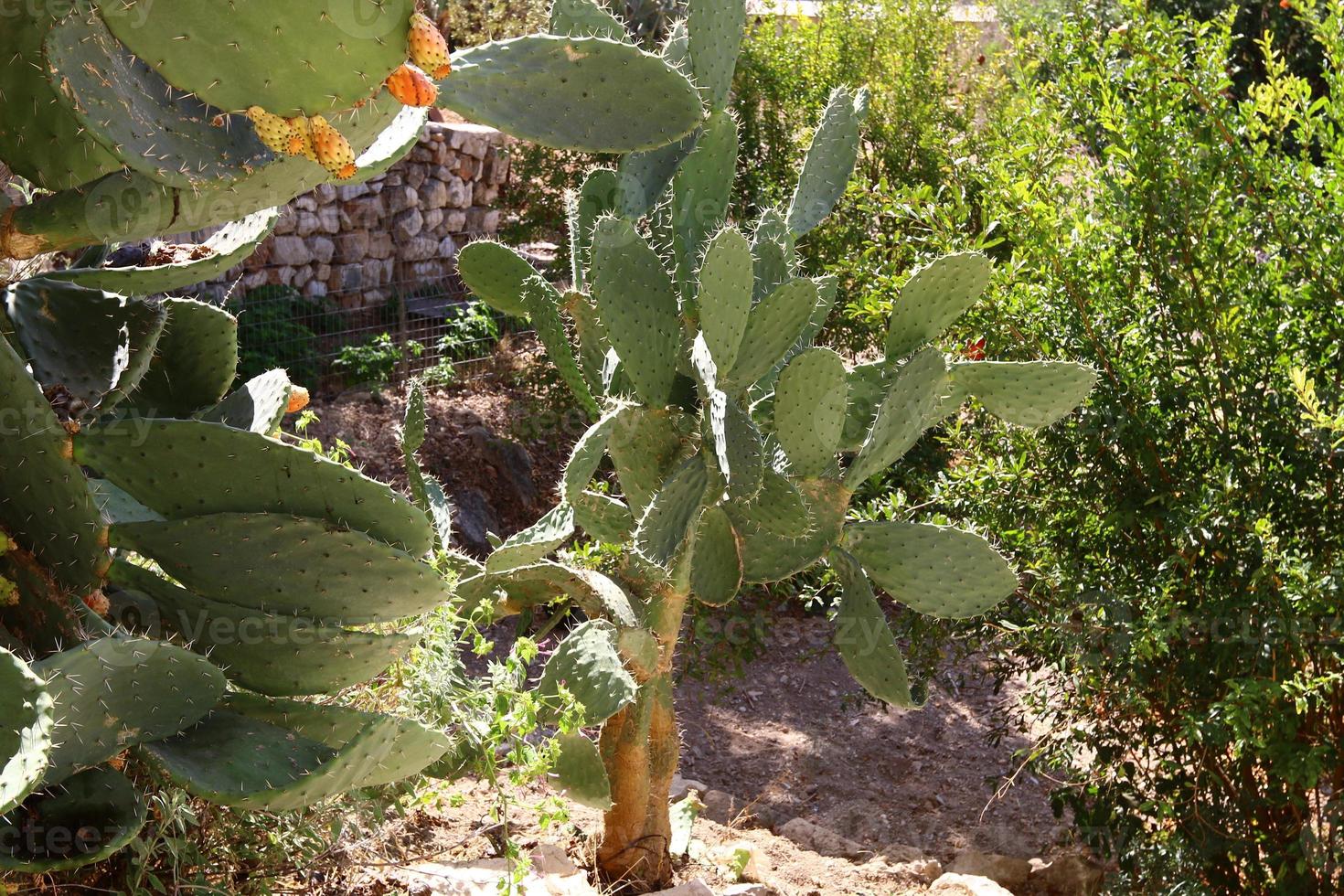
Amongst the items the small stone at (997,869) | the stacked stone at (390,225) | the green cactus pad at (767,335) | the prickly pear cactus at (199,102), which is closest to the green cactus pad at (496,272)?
the green cactus pad at (767,335)

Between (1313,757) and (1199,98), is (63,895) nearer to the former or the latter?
(1313,757)

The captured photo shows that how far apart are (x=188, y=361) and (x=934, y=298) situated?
1703 mm

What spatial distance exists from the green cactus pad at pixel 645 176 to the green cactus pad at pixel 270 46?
1518 mm

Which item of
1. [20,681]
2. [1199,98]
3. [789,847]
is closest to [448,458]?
[789,847]

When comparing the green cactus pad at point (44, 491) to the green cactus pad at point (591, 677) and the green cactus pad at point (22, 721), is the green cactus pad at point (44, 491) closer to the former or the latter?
the green cactus pad at point (22, 721)

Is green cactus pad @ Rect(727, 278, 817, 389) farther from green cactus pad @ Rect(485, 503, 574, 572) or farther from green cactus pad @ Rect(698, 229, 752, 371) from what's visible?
green cactus pad @ Rect(485, 503, 574, 572)

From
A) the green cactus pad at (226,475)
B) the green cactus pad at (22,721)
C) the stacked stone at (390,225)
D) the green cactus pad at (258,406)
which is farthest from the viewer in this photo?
the stacked stone at (390,225)

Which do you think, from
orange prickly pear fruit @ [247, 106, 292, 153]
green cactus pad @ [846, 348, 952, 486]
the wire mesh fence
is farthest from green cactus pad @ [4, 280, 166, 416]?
the wire mesh fence

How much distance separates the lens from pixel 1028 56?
132 inches

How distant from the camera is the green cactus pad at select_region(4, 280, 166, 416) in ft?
6.22

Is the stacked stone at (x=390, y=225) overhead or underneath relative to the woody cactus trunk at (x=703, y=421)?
underneath

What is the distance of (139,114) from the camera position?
1.54 meters

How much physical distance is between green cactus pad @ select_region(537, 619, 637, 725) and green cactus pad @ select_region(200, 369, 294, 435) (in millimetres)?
861

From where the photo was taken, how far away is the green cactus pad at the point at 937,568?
2996 millimetres
